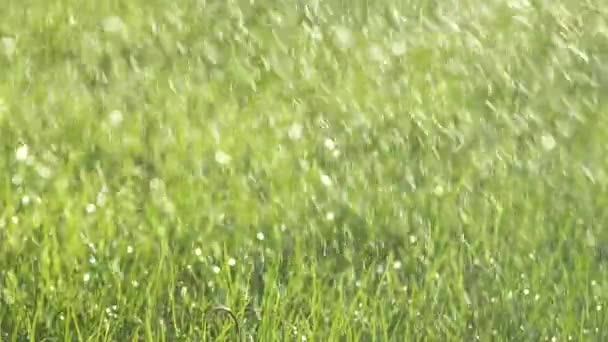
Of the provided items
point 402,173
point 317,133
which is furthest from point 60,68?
point 402,173

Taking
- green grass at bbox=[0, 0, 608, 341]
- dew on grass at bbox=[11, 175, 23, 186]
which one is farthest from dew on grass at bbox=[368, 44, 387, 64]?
dew on grass at bbox=[11, 175, 23, 186]

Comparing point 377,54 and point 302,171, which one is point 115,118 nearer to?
point 302,171

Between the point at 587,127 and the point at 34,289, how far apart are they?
9.94ft

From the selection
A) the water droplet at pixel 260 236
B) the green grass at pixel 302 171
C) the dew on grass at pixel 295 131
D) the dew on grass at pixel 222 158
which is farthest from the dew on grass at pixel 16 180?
the dew on grass at pixel 295 131

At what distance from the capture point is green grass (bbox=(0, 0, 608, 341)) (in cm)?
429

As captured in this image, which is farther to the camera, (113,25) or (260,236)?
(113,25)

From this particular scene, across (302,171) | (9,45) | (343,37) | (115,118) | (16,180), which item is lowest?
(343,37)

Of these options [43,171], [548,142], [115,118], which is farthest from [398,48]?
[43,171]

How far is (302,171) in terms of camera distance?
521 centimetres

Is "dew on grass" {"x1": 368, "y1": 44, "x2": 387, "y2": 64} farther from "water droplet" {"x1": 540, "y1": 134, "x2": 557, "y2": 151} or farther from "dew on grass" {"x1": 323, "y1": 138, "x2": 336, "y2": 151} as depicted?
"dew on grass" {"x1": 323, "y1": 138, "x2": 336, "y2": 151}

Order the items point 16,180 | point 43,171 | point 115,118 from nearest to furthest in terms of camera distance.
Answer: point 16,180 → point 43,171 → point 115,118

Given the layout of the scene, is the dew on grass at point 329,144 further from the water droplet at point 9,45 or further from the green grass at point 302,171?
the water droplet at point 9,45

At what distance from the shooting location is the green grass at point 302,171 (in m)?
4.29

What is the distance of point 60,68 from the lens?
20.5 ft
